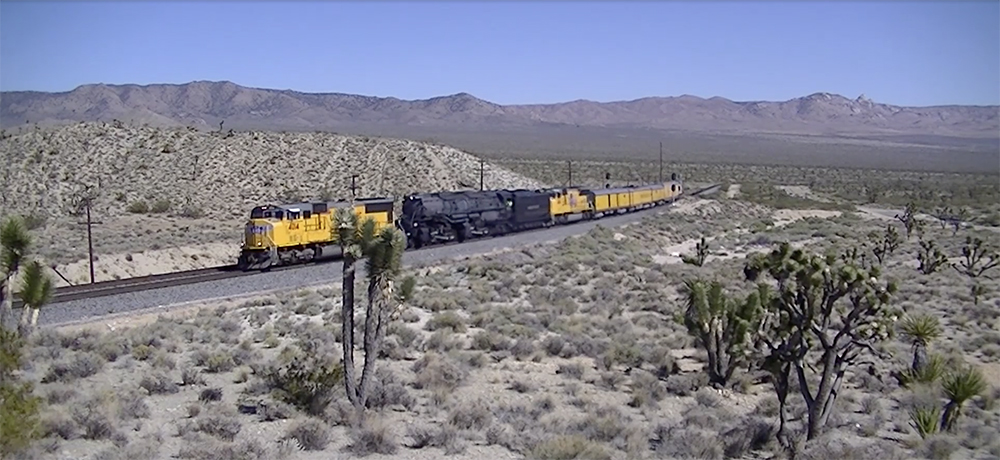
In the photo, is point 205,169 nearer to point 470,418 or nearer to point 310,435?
point 470,418

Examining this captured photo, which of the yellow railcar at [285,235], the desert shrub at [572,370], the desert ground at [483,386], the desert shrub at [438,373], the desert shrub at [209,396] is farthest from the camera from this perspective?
the yellow railcar at [285,235]

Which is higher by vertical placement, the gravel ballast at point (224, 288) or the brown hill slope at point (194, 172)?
the brown hill slope at point (194, 172)

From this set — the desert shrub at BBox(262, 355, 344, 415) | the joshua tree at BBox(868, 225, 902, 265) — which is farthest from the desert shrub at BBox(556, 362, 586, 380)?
the joshua tree at BBox(868, 225, 902, 265)

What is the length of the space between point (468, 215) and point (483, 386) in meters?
28.2

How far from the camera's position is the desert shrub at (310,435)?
1445cm

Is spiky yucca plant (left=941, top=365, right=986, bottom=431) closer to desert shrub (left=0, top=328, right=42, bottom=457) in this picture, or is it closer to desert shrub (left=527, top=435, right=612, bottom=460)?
desert shrub (left=527, top=435, right=612, bottom=460)

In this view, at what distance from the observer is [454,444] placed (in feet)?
48.2

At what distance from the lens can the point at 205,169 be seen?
2881 inches

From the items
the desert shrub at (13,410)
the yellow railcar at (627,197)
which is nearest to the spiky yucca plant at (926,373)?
the desert shrub at (13,410)

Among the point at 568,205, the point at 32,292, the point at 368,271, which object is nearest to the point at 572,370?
the point at 368,271

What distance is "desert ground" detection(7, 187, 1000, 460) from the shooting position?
1459 centimetres

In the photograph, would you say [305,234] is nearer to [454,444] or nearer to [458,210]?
[458,210]

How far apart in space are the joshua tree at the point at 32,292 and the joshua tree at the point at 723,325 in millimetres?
13469

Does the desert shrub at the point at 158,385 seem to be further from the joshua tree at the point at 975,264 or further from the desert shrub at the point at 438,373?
the joshua tree at the point at 975,264
